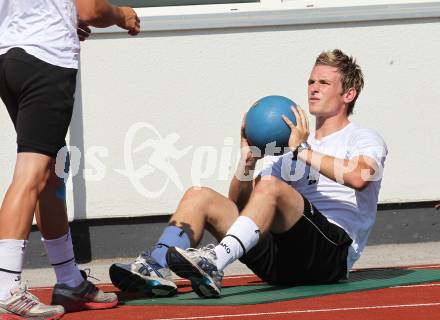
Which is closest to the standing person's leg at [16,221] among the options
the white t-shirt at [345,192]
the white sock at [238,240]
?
the white sock at [238,240]

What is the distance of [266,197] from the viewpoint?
573cm

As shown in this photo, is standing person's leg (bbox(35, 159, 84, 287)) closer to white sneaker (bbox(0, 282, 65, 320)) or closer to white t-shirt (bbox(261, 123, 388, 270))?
white sneaker (bbox(0, 282, 65, 320))

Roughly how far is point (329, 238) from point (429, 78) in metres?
3.26

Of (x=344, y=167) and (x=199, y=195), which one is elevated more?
(x=344, y=167)

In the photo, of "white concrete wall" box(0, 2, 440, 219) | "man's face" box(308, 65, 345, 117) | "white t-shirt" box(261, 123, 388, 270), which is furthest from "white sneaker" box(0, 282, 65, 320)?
"white concrete wall" box(0, 2, 440, 219)

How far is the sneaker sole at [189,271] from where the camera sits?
5.45 meters

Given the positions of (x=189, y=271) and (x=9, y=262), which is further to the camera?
(x=189, y=271)

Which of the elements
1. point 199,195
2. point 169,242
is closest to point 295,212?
point 199,195

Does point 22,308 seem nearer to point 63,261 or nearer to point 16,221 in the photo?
point 16,221

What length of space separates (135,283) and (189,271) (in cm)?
→ 51

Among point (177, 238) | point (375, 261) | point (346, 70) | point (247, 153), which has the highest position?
point (346, 70)

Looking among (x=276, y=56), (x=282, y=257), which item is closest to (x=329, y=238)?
(x=282, y=257)

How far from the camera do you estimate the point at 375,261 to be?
26.8 feet

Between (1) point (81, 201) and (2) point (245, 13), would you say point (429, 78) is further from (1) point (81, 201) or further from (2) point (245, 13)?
(1) point (81, 201)
